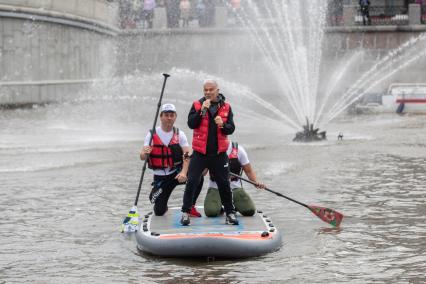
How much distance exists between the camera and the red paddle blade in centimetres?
1229

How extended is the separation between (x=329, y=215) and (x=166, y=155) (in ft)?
7.56

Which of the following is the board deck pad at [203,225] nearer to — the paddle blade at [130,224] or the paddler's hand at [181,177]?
the paddle blade at [130,224]

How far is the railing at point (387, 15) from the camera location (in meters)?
46.4

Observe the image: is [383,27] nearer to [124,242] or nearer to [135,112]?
[135,112]

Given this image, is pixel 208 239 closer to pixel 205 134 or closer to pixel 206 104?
pixel 205 134

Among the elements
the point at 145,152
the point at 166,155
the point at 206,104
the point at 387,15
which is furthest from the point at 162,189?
the point at 387,15

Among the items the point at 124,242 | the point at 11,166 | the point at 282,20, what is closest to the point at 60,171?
the point at 11,166

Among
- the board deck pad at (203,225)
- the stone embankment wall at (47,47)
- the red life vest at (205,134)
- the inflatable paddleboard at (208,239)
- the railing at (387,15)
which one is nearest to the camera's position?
the inflatable paddleboard at (208,239)

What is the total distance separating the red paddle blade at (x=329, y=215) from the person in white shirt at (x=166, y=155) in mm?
1586

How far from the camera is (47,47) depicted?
3594 cm

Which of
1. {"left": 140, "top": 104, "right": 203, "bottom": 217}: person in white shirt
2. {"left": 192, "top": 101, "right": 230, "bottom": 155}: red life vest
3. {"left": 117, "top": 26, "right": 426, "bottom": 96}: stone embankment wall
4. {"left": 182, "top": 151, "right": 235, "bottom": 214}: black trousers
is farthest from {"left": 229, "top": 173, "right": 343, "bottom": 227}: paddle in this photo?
{"left": 117, "top": 26, "right": 426, "bottom": 96}: stone embankment wall

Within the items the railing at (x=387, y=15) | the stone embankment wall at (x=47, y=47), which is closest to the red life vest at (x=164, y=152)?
the stone embankment wall at (x=47, y=47)

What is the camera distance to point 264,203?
1474 cm

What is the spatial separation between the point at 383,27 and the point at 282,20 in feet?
15.5
